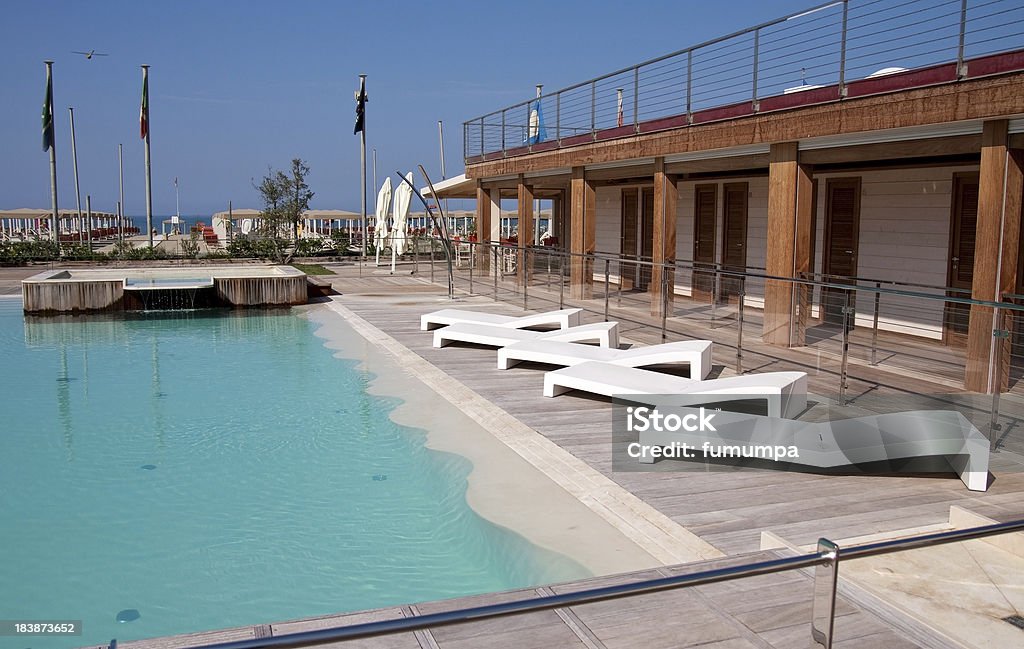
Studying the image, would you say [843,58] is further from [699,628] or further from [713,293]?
[699,628]

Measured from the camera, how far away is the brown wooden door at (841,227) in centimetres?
1292

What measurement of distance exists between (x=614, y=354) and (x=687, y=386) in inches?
79.4

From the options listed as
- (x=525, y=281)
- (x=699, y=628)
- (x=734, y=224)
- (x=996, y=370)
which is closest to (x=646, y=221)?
(x=734, y=224)

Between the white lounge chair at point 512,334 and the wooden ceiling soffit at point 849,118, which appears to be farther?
the white lounge chair at point 512,334

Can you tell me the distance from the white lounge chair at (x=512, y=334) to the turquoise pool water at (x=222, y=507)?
5.19 feet

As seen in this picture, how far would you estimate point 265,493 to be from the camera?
6.68m

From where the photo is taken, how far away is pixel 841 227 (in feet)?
43.3

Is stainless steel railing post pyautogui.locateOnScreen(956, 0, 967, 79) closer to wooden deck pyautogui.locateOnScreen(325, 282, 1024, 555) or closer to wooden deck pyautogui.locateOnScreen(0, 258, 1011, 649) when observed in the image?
wooden deck pyautogui.locateOnScreen(0, 258, 1011, 649)

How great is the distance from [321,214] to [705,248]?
34601 mm

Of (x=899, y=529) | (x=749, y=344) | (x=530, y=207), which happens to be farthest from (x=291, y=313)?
(x=899, y=529)

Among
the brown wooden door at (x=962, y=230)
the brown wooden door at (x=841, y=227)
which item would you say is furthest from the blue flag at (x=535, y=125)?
the brown wooden door at (x=962, y=230)

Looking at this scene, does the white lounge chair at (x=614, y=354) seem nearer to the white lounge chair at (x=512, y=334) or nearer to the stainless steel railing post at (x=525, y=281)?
the white lounge chair at (x=512, y=334)

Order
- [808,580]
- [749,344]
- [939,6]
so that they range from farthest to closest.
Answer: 1. [749,344]
2. [939,6]
3. [808,580]

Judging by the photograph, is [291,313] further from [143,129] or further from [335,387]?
[143,129]
